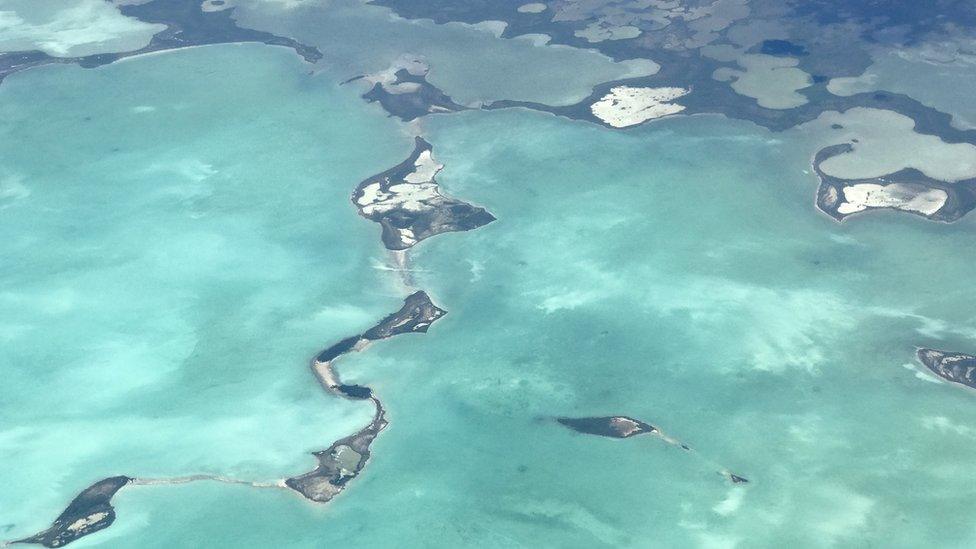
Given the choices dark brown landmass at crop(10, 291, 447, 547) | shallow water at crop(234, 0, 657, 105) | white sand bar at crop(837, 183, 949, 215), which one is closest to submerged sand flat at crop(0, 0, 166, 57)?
shallow water at crop(234, 0, 657, 105)

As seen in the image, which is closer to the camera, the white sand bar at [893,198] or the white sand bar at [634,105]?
the white sand bar at [893,198]

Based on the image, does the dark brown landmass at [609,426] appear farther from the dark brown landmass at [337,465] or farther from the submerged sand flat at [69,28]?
the submerged sand flat at [69,28]

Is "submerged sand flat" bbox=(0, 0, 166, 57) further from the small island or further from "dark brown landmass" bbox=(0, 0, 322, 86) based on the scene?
the small island

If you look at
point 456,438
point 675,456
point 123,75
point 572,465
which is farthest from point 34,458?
point 123,75

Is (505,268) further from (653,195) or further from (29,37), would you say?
(29,37)

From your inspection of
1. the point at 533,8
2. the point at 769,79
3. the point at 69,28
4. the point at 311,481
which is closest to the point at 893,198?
the point at 769,79

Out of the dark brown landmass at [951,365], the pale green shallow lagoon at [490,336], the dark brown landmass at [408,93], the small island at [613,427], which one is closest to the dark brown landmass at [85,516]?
the pale green shallow lagoon at [490,336]
